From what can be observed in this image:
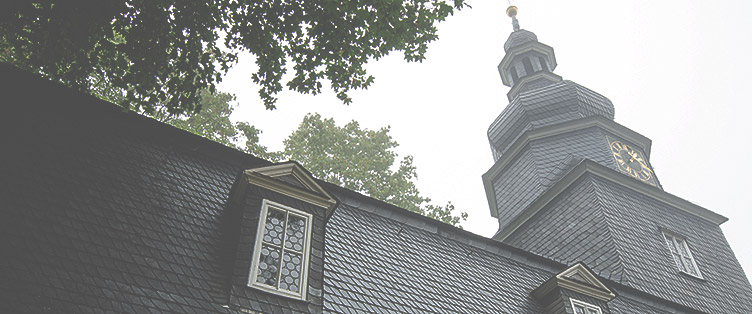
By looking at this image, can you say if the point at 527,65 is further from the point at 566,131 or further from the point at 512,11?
the point at 566,131

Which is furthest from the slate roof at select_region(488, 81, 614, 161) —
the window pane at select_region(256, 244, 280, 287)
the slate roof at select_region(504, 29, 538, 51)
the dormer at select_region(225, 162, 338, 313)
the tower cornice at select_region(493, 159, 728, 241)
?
the window pane at select_region(256, 244, 280, 287)

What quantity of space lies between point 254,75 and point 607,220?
38.9ft

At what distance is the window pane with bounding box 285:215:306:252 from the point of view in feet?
25.9

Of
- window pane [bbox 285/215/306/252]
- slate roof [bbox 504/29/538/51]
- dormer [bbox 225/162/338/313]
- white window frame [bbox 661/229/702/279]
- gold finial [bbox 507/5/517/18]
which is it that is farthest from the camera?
gold finial [bbox 507/5/517/18]

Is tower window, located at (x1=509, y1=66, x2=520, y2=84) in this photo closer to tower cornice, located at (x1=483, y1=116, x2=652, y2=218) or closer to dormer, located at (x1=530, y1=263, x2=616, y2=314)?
tower cornice, located at (x1=483, y1=116, x2=652, y2=218)

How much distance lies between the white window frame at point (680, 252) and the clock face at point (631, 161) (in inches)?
111

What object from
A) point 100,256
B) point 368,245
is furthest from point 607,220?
point 100,256

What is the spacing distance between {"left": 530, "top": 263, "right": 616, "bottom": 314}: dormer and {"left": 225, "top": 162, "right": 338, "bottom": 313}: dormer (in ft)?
14.6

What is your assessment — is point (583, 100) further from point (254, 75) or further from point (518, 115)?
point (254, 75)

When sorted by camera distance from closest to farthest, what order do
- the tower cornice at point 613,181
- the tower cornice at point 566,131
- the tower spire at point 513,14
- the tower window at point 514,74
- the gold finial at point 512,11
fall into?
1. the tower cornice at point 613,181
2. the tower cornice at point 566,131
3. the tower window at point 514,74
4. the tower spire at point 513,14
5. the gold finial at point 512,11

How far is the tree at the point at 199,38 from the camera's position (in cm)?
786

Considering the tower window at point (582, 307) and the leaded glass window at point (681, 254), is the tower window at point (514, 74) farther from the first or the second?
the tower window at point (582, 307)

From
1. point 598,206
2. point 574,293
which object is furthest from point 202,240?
point 598,206

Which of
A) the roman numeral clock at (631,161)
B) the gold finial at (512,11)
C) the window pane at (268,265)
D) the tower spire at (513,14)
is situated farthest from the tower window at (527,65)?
the window pane at (268,265)
